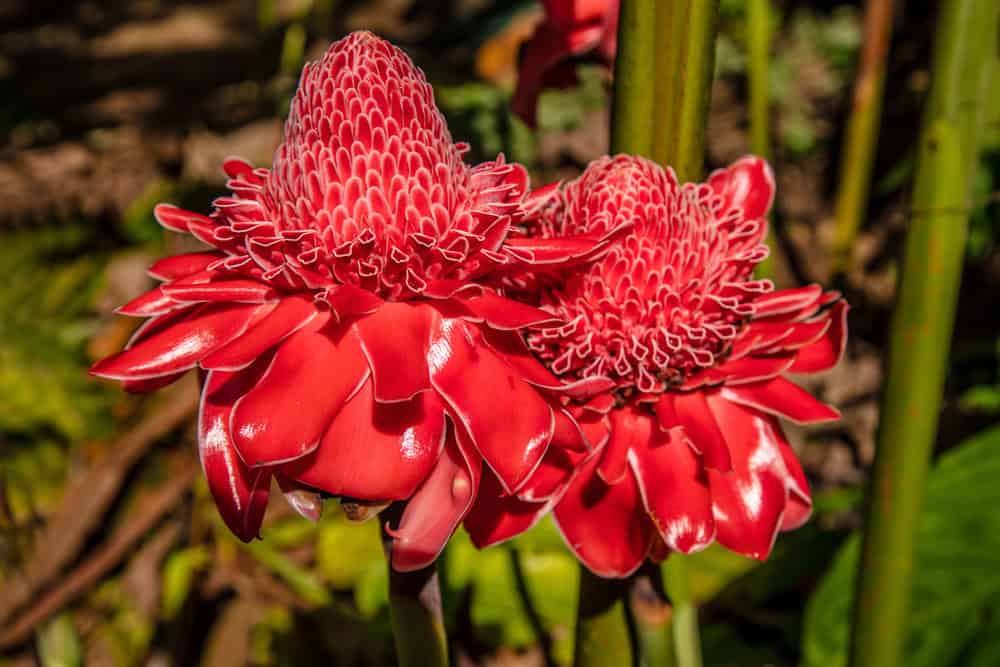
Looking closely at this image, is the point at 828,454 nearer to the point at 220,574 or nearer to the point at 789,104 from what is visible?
the point at 789,104

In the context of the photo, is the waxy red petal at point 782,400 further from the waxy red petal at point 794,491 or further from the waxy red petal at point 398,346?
the waxy red petal at point 398,346

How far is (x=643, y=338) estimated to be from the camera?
63cm

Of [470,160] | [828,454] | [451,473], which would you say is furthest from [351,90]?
[828,454]

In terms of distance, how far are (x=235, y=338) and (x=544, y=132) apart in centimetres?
206

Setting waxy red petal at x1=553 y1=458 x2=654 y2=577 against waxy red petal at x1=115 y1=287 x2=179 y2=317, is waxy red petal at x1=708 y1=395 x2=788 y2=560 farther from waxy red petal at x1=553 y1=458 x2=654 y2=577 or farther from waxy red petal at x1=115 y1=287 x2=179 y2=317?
waxy red petal at x1=115 y1=287 x2=179 y2=317

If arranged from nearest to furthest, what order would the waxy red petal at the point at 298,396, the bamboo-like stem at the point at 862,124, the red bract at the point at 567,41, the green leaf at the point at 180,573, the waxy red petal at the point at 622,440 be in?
the waxy red petal at the point at 298,396 → the waxy red petal at the point at 622,440 → the red bract at the point at 567,41 → the green leaf at the point at 180,573 → the bamboo-like stem at the point at 862,124

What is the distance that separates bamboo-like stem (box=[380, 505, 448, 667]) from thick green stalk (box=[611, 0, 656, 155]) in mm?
322

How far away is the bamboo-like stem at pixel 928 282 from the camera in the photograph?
742mm

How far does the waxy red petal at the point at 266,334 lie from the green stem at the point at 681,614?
37 cm

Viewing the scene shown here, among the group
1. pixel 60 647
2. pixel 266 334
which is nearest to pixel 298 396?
pixel 266 334

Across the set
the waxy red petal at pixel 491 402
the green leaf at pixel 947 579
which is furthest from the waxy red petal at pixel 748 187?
the green leaf at pixel 947 579

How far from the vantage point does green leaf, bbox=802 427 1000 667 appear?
1.21 m

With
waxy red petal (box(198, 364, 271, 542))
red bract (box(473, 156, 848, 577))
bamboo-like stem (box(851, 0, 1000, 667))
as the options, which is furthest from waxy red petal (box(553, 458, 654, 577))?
bamboo-like stem (box(851, 0, 1000, 667))

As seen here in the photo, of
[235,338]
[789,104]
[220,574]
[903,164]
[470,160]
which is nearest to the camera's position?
[235,338]
